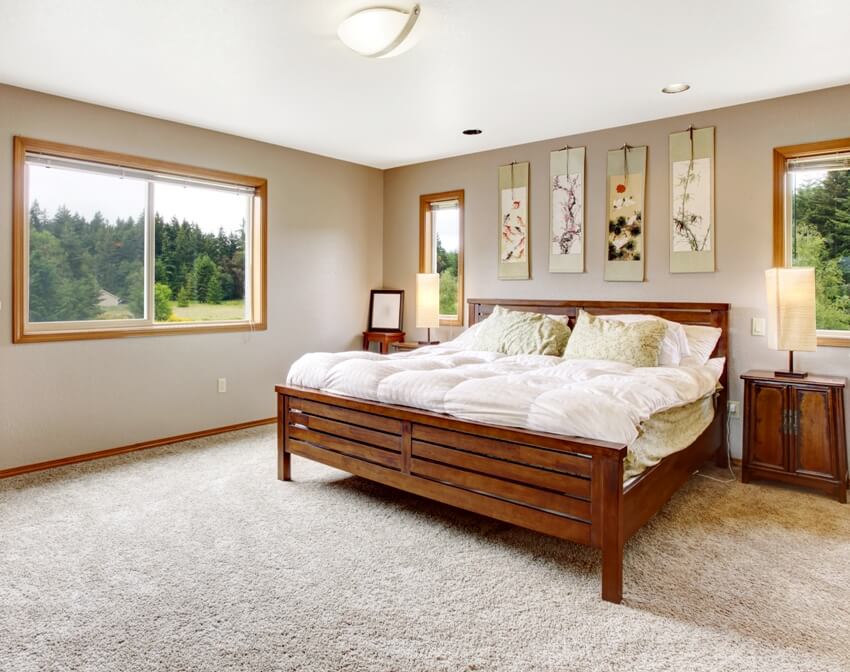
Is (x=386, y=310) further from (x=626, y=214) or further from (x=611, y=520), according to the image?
(x=611, y=520)

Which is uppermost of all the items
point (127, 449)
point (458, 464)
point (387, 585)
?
point (458, 464)

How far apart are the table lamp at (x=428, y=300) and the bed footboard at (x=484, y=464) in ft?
6.41

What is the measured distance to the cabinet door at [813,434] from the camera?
3.30 meters

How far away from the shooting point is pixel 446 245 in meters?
5.62

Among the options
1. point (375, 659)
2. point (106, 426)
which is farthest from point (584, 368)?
point (106, 426)

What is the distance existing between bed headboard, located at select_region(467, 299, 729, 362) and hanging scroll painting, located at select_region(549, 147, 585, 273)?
31cm

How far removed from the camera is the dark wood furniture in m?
3.28

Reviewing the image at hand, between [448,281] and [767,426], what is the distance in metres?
2.99

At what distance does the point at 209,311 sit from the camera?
4727 millimetres

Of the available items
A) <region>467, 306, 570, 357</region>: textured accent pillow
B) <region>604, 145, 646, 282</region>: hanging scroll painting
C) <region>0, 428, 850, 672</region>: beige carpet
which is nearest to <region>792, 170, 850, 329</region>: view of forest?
<region>604, 145, 646, 282</region>: hanging scroll painting

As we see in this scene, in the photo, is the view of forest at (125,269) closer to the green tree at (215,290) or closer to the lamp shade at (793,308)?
the green tree at (215,290)

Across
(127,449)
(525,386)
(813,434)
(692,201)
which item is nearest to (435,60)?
(525,386)

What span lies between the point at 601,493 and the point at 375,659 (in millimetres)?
998

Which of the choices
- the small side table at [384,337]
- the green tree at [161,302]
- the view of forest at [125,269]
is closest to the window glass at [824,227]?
the small side table at [384,337]
